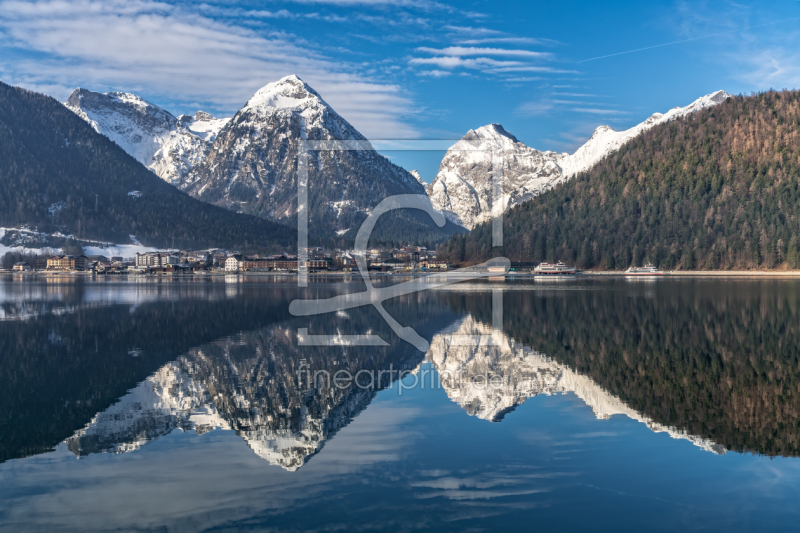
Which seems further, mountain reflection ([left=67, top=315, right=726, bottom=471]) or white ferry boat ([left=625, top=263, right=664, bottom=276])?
white ferry boat ([left=625, top=263, right=664, bottom=276])

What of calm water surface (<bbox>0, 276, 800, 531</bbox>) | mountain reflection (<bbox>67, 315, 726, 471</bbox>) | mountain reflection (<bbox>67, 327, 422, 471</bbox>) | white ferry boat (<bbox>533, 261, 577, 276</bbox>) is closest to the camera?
calm water surface (<bbox>0, 276, 800, 531</bbox>)

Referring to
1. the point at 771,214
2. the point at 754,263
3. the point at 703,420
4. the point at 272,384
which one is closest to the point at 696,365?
the point at 703,420

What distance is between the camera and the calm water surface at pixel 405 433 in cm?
1449

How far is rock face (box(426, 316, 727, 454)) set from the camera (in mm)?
23078

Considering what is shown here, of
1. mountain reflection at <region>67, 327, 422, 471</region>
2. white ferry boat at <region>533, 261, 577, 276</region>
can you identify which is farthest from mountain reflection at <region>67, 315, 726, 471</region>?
white ferry boat at <region>533, 261, 577, 276</region>

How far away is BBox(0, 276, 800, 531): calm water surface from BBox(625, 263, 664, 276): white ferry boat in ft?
492

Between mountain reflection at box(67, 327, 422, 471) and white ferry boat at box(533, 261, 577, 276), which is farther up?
white ferry boat at box(533, 261, 577, 276)

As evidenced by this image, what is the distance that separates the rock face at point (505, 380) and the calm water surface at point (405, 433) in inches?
5.4

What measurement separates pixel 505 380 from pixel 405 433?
8878 mm

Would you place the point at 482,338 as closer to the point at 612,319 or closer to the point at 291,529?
the point at 612,319

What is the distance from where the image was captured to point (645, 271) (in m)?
187

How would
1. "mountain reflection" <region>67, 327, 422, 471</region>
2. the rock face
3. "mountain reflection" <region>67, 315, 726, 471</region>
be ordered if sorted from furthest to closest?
1. the rock face
2. "mountain reflection" <region>67, 315, 726, 471</region>
3. "mountain reflection" <region>67, 327, 422, 471</region>

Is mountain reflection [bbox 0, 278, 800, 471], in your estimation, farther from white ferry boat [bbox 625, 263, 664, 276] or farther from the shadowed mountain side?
white ferry boat [bbox 625, 263, 664, 276]

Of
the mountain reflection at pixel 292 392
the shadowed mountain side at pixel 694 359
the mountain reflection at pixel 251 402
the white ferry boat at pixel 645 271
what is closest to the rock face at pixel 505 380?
the mountain reflection at pixel 292 392
